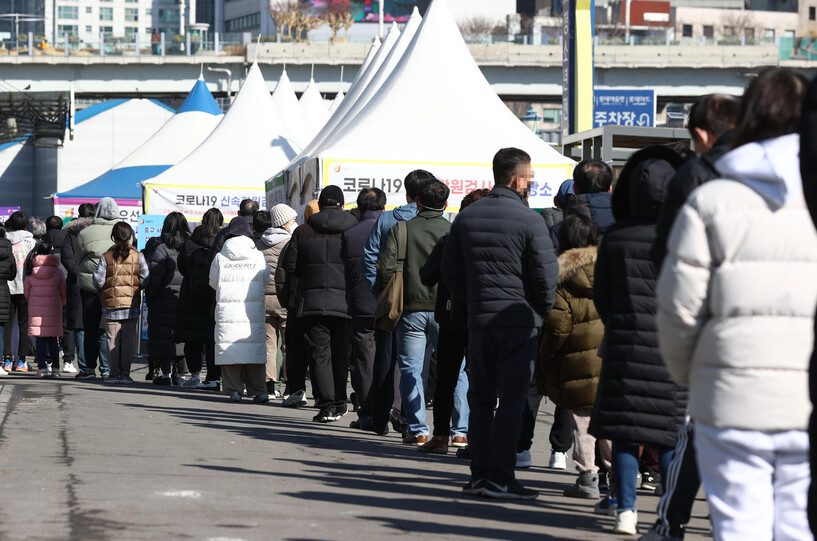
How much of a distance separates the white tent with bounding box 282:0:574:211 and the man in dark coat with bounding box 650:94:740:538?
962 cm

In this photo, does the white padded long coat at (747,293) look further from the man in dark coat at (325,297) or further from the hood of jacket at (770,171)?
the man in dark coat at (325,297)

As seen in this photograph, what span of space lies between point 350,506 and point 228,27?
150863 millimetres

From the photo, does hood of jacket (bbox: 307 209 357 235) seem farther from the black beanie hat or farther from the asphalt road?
the asphalt road

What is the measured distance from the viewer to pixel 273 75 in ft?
200

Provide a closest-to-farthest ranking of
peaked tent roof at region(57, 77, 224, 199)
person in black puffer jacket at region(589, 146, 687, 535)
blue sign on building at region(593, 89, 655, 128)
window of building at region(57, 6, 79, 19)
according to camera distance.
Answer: person in black puffer jacket at region(589, 146, 687, 535)
peaked tent roof at region(57, 77, 224, 199)
blue sign on building at region(593, 89, 655, 128)
window of building at region(57, 6, 79, 19)

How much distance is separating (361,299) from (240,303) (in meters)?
2.26

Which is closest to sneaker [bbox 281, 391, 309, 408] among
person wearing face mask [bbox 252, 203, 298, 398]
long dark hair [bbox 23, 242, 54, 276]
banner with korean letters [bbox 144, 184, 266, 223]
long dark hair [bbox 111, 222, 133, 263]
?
person wearing face mask [bbox 252, 203, 298, 398]

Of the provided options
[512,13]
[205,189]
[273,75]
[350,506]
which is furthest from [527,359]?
[512,13]

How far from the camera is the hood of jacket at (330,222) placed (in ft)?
37.5

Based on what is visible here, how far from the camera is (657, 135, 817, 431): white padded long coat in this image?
4.22 m

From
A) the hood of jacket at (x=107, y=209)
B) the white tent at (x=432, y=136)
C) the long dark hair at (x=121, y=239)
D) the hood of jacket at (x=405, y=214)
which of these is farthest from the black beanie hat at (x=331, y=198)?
the hood of jacket at (x=107, y=209)

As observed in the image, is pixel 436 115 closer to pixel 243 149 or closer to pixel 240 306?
pixel 240 306

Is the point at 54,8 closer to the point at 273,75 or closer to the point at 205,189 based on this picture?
the point at 273,75

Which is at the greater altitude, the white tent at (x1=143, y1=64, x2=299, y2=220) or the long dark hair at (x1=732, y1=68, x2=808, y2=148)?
the white tent at (x1=143, y1=64, x2=299, y2=220)
